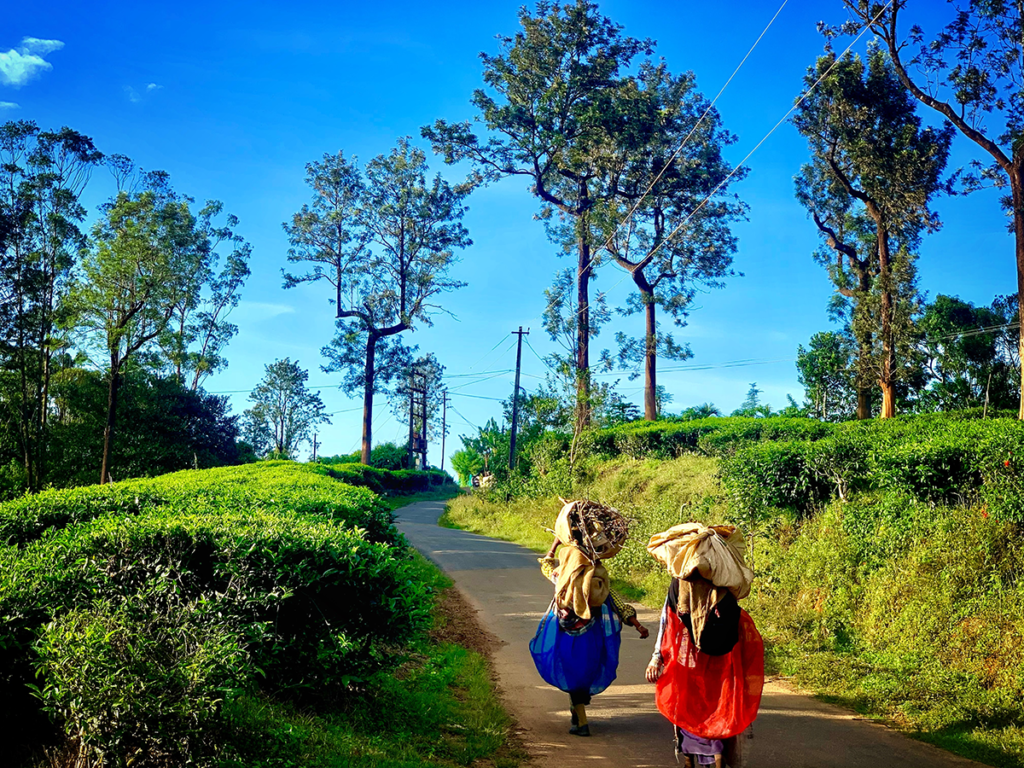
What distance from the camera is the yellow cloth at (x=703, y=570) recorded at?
5.20m

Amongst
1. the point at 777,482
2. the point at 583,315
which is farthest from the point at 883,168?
the point at 777,482

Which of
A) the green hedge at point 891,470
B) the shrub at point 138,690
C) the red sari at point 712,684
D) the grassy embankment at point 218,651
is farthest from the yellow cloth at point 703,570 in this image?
the green hedge at point 891,470

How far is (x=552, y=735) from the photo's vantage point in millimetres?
6262

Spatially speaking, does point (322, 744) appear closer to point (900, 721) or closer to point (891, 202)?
point (900, 721)

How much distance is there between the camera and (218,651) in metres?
4.09

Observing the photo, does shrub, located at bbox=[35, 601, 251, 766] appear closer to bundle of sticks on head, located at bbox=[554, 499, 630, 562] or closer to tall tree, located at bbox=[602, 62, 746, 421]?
bundle of sticks on head, located at bbox=[554, 499, 630, 562]

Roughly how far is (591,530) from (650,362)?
2898 centimetres

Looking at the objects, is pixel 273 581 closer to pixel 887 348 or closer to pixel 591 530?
pixel 591 530

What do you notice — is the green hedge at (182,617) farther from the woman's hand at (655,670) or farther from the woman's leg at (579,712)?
the woman's hand at (655,670)

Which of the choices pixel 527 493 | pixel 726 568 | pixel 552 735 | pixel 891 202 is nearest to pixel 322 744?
pixel 552 735

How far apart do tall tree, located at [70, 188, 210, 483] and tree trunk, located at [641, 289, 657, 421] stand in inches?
809

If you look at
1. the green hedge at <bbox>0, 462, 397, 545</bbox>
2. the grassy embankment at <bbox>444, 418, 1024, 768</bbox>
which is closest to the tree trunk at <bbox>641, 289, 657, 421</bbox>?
the grassy embankment at <bbox>444, 418, 1024, 768</bbox>

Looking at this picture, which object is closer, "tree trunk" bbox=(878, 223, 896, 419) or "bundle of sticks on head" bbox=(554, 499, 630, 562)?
"bundle of sticks on head" bbox=(554, 499, 630, 562)

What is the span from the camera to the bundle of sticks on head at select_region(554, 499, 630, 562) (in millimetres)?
6273
